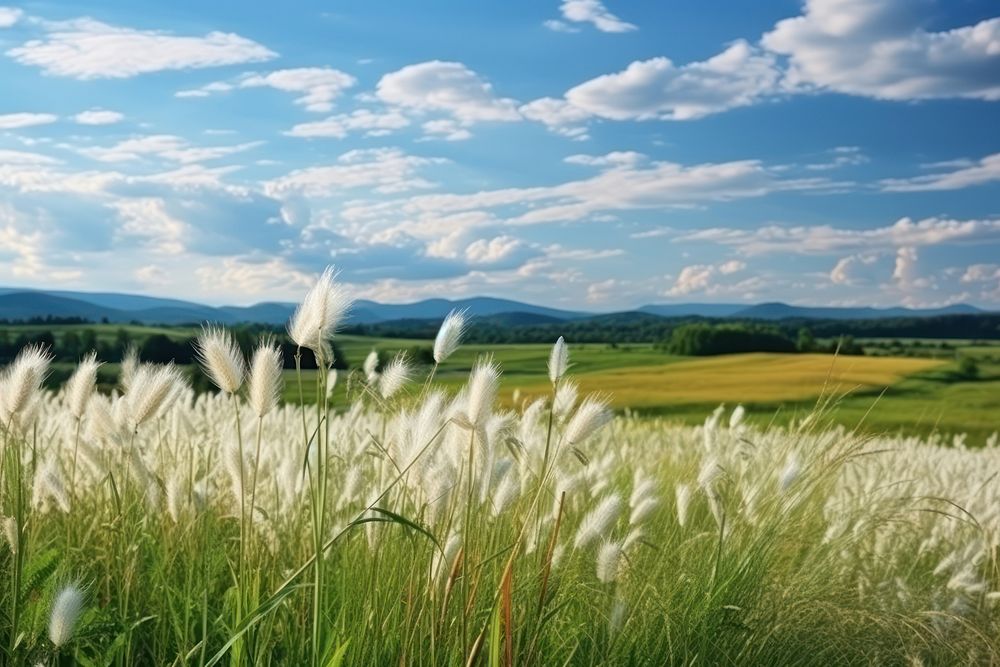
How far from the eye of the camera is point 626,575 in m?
3.86

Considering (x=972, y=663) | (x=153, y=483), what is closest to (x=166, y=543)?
(x=153, y=483)

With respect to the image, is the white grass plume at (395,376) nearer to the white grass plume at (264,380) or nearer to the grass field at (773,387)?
the white grass plume at (264,380)

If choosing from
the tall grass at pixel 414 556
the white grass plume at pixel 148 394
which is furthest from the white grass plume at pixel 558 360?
the white grass plume at pixel 148 394

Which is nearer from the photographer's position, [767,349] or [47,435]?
[47,435]

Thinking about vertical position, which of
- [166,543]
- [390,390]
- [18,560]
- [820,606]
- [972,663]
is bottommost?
[972,663]

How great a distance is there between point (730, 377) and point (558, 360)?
19.0 m

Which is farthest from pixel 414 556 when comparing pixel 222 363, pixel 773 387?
pixel 773 387

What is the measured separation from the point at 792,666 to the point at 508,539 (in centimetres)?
108

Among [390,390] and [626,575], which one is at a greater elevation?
[390,390]

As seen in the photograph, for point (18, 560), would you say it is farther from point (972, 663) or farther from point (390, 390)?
point (972, 663)

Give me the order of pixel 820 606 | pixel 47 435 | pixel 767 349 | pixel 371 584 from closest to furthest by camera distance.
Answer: pixel 371 584 → pixel 820 606 → pixel 47 435 → pixel 767 349

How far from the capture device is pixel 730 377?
21062mm

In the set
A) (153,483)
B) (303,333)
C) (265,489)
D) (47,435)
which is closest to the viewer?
(303,333)

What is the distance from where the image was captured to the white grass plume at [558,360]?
2.59 meters
